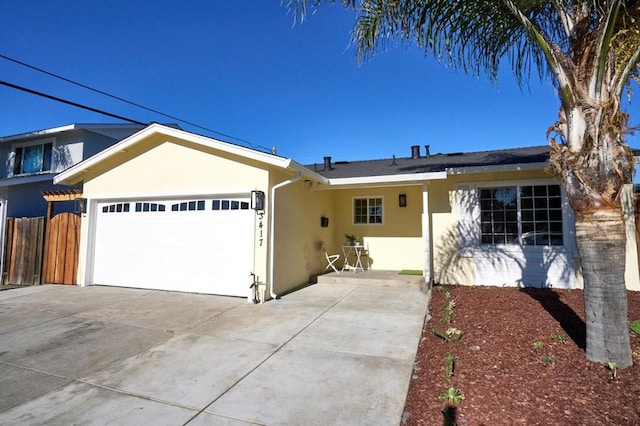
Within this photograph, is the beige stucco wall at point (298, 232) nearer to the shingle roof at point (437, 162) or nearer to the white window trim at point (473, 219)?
the shingle roof at point (437, 162)

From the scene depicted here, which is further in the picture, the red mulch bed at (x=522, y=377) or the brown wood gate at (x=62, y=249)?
the brown wood gate at (x=62, y=249)

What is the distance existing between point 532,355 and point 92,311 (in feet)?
23.3

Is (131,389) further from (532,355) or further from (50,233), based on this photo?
(50,233)

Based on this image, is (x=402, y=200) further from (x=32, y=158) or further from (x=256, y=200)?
(x=32, y=158)

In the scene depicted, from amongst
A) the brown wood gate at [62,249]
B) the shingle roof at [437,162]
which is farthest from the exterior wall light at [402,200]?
the brown wood gate at [62,249]

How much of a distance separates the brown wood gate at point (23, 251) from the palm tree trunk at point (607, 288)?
39.9 ft

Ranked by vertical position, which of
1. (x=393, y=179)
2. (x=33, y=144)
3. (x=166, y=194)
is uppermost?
(x=33, y=144)

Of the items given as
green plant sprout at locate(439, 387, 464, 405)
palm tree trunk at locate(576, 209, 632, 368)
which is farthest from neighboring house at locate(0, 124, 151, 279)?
palm tree trunk at locate(576, 209, 632, 368)

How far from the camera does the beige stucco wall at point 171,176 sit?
22.8 feet

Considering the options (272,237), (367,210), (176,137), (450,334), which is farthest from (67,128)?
(450,334)

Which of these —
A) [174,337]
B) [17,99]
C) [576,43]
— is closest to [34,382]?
[174,337]

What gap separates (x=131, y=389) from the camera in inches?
124

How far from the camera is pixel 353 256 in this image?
10.1m

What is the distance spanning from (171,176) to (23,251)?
5.50m
